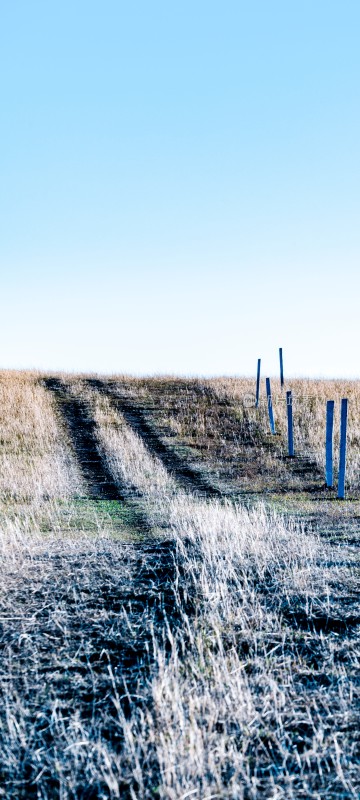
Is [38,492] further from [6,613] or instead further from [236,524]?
[6,613]

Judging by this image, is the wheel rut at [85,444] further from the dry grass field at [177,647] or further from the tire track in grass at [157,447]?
the tire track in grass at [157,447]

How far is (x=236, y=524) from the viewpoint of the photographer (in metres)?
9.97

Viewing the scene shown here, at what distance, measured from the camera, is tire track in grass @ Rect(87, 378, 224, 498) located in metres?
15.6

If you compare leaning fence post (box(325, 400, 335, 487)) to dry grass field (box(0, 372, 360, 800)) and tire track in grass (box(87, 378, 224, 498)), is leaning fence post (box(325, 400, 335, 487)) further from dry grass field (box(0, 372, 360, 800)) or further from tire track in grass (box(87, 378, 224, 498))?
tire track in grass (box(87, 378, 224, 498))

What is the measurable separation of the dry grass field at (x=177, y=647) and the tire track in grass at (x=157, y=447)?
0.95m

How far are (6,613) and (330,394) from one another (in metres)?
22.5

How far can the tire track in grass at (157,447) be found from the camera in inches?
615

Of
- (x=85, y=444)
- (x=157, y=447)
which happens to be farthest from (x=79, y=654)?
(x=85, y=444)

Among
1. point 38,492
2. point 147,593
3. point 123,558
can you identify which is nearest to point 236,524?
point 123,558

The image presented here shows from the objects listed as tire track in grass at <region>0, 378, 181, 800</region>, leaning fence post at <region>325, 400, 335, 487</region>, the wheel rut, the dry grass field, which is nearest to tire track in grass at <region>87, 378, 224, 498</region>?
the dry grass field

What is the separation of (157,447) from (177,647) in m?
14.7

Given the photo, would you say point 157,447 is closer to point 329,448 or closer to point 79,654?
point 329,448

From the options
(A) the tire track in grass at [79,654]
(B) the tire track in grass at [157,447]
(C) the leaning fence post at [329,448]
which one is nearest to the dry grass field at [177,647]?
(A) the tire track in grass at [79,654]

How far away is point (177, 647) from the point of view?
5918 mm
